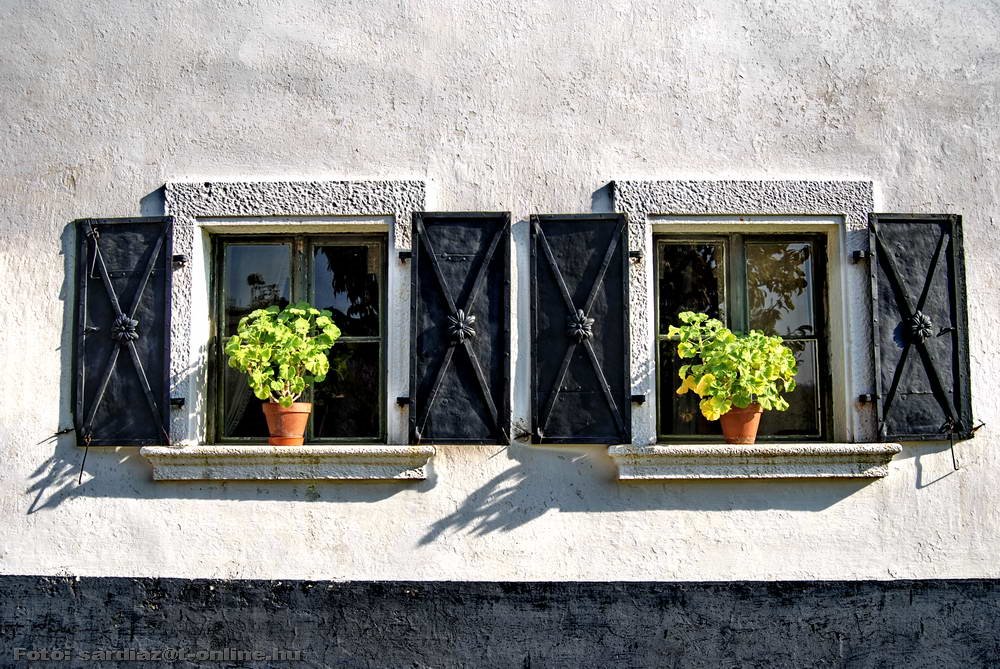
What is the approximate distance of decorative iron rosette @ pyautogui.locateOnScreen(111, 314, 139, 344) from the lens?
4156 millimetres

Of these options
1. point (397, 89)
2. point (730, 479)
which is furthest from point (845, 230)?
point (397, 89)

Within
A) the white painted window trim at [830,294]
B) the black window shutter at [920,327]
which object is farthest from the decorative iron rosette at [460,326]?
the black window shutter at [920,327]

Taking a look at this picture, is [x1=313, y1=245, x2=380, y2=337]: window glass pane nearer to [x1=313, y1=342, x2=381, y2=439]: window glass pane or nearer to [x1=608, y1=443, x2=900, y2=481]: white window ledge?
[x1=313, y1=342, x2=381, y2=439]: window glass pane

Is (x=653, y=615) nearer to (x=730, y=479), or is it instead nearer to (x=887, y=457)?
(x=730, y=479)

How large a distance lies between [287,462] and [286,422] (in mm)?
198

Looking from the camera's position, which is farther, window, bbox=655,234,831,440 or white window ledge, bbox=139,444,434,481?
window, bbox=655,234,831,440

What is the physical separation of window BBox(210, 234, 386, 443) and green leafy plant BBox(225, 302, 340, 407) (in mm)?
228

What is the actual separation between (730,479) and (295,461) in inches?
84.1

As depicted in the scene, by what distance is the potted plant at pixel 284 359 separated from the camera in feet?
13.3

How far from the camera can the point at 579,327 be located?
4.10 meters

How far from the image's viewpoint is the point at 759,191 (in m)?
4.30

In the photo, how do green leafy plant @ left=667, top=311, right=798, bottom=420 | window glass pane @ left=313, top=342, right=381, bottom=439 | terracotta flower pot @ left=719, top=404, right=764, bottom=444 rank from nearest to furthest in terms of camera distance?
1. green leafy plant @ left=667, top=311, right=798, bottom=420
2. terracotta flower pot @ left=719, top=404, right=764, bottom=444
3. window glass pane @ left=313, top=342, right=381, bottom=439

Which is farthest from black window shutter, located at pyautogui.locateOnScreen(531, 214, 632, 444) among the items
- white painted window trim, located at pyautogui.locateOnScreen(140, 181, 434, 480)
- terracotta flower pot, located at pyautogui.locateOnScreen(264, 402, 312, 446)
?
terracotta flower pot, located at pyautogui.locateOnScreen(264, 402, 312, 446)

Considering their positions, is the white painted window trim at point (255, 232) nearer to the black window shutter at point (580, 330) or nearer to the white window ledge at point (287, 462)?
the white window ledge at point (287, 462)
